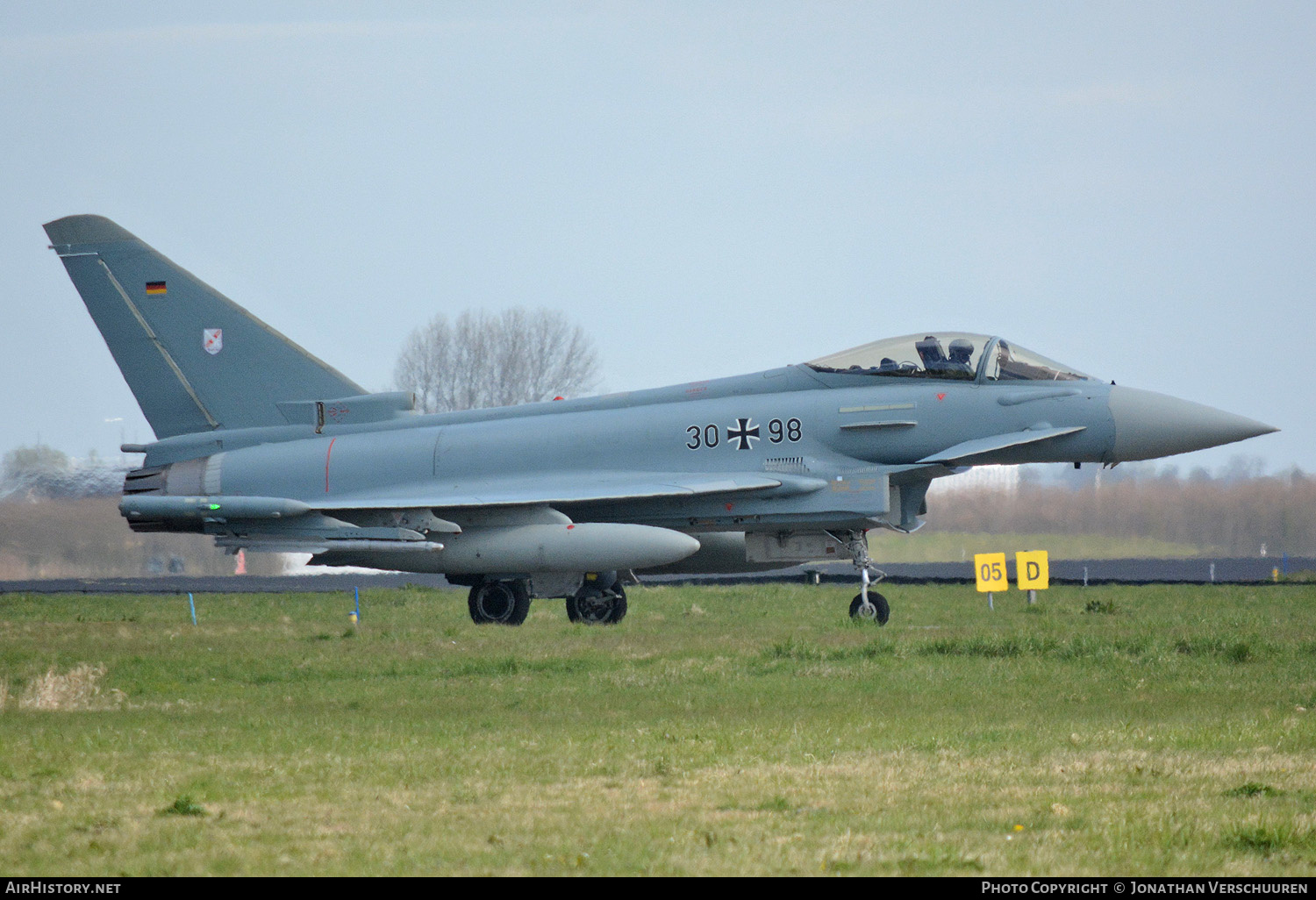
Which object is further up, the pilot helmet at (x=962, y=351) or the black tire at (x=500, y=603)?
the pilot helmet at (x=962, y=351)

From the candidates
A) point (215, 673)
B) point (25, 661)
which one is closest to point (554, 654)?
point (215, 673)

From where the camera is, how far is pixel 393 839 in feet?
16.7

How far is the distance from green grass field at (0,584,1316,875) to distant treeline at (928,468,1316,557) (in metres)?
16.2

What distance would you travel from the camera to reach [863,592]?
15422 mm

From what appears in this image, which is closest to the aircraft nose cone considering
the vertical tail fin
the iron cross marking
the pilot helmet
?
the pilot helmet

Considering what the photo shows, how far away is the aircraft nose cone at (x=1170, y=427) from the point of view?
1467 centimetres

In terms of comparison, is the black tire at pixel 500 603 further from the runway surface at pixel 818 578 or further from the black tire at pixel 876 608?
the runway surface at pixel 818 578

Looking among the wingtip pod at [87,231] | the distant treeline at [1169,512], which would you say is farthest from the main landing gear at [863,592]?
the distant treeline at [1169,512]

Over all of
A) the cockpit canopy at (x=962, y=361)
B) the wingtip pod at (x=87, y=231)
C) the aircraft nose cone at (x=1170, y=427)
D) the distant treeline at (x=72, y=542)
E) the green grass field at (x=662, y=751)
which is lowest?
the green grass field at (x=662, y=751)

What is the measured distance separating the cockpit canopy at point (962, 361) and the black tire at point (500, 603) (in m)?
4.80

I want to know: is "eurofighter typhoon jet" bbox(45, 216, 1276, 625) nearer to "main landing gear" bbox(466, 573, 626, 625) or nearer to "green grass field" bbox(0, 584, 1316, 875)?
"main landing gear" bbox(466, 573, 626, 625)
